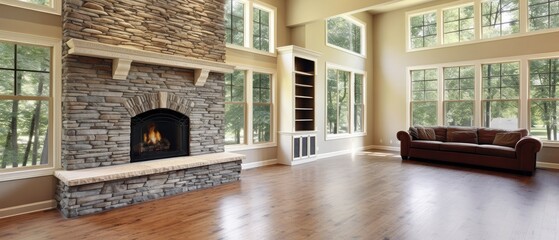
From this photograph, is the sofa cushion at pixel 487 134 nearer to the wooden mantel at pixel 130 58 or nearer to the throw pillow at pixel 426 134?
the throw pillow at pixel 426 134

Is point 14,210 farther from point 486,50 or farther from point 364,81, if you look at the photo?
point 486,50

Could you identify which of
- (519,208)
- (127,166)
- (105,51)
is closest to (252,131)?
(127,166)

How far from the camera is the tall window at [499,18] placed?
291 inches

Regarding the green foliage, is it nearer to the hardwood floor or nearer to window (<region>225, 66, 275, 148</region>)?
window (<region>225, 66, 275, 148</region>)

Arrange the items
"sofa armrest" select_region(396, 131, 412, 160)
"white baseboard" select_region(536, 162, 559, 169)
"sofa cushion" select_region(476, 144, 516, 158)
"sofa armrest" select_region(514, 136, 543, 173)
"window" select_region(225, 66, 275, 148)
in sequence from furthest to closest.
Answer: "sofa armrest" select_region(396, 131, 412, 160)
"white baseboard" select_region(536, 162, 559, 169)
"window" select_region(225, 66, 275, 148)
"sofa cushion" select_region(476, 144, 516, 158)
"sofa armrest" select_region(514, 136, 543, 173)

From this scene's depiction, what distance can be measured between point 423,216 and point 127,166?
387cm

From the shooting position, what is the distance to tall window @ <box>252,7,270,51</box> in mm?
6738

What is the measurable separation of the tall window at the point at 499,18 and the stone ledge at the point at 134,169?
280 inches

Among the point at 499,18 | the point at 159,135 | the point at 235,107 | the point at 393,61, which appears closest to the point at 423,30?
the point at 393,61

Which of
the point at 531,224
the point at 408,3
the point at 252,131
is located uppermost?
the point at 408,3

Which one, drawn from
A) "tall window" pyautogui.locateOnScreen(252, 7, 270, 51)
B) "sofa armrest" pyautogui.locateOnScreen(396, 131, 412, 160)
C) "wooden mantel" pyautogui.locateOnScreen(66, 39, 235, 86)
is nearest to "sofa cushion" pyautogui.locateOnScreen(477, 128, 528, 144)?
"sofa armrest" pyautogui.locateOnScreen(396, 131, 412, 160)

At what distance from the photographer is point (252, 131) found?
6.64 m

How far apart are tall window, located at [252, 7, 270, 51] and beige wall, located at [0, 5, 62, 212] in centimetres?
365

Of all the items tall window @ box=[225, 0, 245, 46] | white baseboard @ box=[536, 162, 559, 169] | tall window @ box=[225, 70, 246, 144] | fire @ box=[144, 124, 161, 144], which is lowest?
white baseboard @ box=[536, 162, 559, 169]
